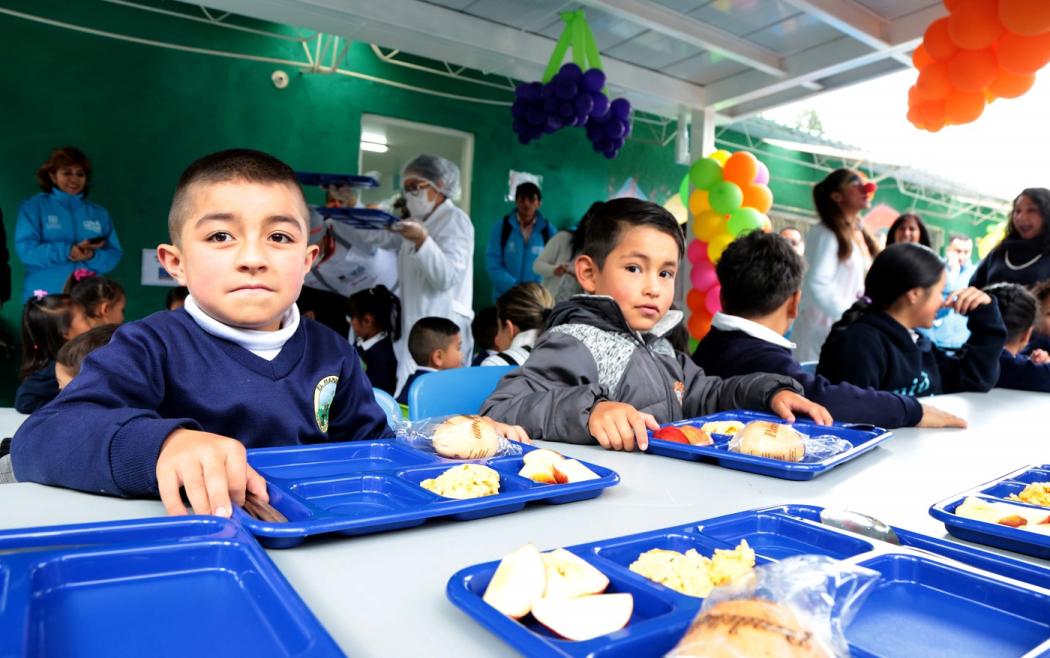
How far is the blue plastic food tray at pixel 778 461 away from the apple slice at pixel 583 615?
0.66 metres

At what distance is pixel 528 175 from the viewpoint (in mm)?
7648

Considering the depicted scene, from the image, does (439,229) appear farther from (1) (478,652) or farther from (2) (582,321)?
(1) (478,652)

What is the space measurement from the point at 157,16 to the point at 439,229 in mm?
3054

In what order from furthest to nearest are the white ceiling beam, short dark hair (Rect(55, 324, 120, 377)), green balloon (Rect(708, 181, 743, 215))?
green balloon (Rect(708, 181, 743, 215)) → the white ceiling beam → short dark hair (Rect(55, 324, 120, 377))

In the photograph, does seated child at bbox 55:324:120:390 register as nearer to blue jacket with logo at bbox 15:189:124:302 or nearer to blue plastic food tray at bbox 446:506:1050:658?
blue plastic food tray at bbox 446:506:1050:658

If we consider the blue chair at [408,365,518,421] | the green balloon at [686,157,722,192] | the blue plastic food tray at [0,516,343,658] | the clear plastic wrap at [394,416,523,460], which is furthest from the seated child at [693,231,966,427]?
the green balloon at [686,157,722,192]

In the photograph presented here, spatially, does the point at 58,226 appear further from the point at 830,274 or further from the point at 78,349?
the point at 830,274

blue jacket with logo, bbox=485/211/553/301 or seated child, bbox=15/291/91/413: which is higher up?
blue jacket with logo, bbox=485/211/553/301

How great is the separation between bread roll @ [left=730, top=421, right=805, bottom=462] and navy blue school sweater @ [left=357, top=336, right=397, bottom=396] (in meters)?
3.29

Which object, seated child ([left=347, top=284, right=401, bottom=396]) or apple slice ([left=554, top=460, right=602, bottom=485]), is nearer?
apple slice ([left=554, top=460, right=602, bottom=485])

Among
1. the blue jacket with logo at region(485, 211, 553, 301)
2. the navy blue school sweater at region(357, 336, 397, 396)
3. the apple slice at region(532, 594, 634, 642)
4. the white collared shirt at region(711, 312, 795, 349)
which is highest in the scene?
the blue jacket with logo at region(485, 211, 553, 301)

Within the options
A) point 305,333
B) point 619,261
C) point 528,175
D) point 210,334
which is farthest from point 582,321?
point 528,175

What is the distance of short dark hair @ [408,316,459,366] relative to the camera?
140 inches

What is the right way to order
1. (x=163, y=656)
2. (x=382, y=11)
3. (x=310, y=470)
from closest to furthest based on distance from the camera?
(x=163, y=656) → (x=310, y=470) → (x=382, y=11)
